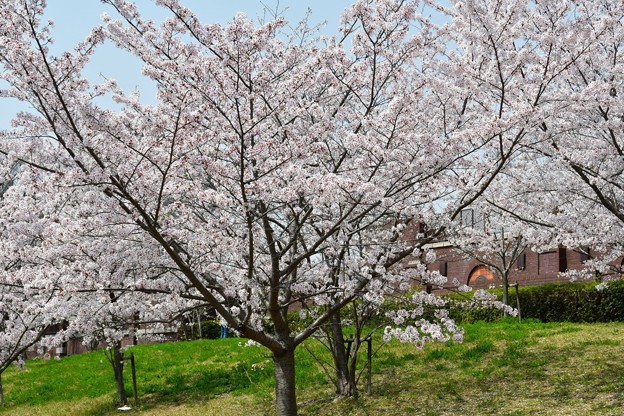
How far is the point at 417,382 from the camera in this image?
38.3 feet

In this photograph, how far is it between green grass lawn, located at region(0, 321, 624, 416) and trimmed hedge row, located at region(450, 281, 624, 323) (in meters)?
1.71

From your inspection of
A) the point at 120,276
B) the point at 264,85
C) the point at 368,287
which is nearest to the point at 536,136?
the point at 368,287

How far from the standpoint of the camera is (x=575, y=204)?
1195cm

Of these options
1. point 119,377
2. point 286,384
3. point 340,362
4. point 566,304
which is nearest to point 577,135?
point 340,362

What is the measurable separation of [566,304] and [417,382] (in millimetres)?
8274

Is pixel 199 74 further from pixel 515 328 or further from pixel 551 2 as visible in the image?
pixel 515 328

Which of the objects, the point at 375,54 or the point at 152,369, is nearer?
the point at 375,54

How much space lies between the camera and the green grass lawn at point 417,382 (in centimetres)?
1002

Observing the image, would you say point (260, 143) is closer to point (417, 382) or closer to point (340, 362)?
point (340, 362)

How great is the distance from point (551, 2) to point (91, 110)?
6489 millimetres

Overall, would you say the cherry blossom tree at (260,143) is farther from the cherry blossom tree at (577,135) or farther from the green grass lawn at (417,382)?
the green grass lawn at (417,382)

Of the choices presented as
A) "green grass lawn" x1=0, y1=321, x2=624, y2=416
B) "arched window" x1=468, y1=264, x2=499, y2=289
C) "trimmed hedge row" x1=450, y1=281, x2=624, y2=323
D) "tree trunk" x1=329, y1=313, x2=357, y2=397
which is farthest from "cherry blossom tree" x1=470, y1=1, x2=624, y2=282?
"arched window" x1=468, y1=264, x2=499, y2=289

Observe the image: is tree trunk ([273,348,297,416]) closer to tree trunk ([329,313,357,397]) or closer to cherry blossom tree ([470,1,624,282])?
tree trunk ([329,313,357,397])

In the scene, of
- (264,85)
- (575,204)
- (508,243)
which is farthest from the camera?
(508,243)
